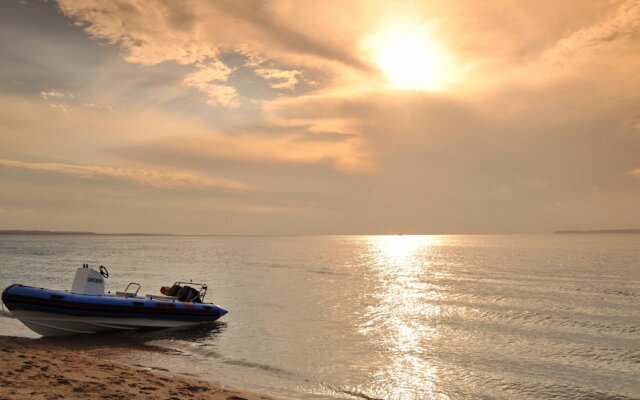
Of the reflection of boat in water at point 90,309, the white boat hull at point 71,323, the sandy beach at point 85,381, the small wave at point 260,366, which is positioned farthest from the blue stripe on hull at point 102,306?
the small wave at point 260,366

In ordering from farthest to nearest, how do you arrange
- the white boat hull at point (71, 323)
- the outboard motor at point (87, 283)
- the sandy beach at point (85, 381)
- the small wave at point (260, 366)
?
the outboard motor at point (87, 283), the white boat hull at point (71, 323), the small wave at point (260, 366), the sandy beach at point (85, 381)

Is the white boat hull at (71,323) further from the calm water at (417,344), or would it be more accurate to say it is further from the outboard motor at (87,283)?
the outboard motor at (87,283)

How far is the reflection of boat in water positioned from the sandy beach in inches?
200

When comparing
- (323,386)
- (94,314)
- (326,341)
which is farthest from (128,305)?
(323,386)

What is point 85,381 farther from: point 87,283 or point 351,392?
point 87,283

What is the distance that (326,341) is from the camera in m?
20.6

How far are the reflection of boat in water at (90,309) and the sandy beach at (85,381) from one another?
5.09 metres

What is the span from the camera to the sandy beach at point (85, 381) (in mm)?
9500

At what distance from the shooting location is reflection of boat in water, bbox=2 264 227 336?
60.6ft

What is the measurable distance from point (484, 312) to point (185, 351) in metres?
19.9

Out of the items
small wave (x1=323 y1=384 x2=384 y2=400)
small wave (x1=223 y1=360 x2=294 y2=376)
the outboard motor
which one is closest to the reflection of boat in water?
the outboard motor

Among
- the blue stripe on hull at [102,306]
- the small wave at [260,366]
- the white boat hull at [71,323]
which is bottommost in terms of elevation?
the white boat hull at [71,323]

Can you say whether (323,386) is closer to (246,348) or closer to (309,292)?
(246,348)

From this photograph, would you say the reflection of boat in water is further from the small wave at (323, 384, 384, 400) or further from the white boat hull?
the small wave at (323, 384, 384, 400)
